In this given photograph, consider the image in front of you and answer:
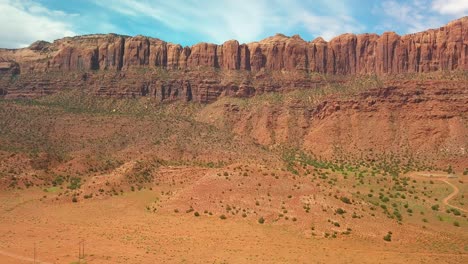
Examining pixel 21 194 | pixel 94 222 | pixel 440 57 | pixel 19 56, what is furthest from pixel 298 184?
pixel 19 56

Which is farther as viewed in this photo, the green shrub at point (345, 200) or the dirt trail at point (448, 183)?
the dirt trail at point (448, 183)

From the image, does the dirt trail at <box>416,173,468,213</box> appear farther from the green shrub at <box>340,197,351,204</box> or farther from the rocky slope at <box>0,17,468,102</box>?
the rocky slope at <box>0,17,468,102</box>

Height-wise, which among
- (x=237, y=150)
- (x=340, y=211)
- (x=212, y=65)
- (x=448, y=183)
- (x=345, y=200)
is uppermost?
(x=212, y=65)

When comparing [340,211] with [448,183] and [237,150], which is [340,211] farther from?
[237,150]

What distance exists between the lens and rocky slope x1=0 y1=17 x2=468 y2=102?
327ft

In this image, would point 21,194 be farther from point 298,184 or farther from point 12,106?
point 12,106

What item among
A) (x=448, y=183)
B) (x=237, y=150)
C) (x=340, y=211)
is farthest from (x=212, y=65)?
(x=340, y=211)

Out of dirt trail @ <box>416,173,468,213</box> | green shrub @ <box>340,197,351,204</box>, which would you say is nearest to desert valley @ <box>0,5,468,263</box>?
green shrub @ <box>340,197,351,204</box>

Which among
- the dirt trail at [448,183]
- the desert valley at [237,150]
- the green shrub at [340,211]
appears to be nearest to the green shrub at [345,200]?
the desert valley at [237,150]

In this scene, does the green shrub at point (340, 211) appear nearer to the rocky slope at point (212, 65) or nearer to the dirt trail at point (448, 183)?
the dirt trail at point (448, 183)

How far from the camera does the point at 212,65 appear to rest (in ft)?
368

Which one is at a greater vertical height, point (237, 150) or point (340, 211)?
point (237, 150)

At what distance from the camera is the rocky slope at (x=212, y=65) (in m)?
99.8

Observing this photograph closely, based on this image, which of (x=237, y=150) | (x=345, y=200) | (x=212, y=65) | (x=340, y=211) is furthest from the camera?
(x=212, y=65)
